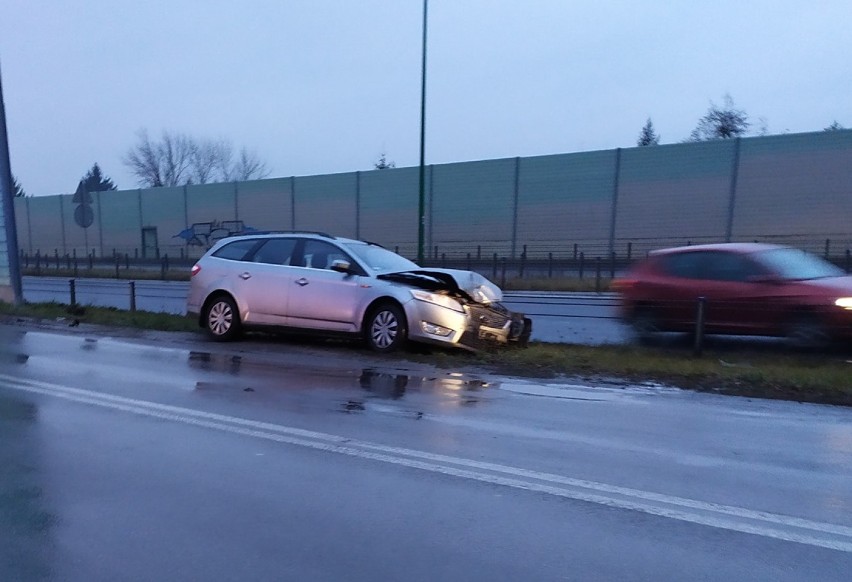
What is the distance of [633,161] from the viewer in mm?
41156

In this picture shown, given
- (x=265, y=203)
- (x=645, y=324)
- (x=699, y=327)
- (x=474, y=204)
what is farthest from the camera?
(x=265, y=203)

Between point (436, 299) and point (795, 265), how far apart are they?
17.8 feet

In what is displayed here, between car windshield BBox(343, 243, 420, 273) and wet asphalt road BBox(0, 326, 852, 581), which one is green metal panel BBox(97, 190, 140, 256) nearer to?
car windshield BBox(343, 243, 420, 273)

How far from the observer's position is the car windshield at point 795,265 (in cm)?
1126

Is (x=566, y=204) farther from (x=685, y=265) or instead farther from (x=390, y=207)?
(x=685, y=265)

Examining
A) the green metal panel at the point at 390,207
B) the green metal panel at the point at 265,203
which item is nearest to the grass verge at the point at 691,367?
the green metal panel at the point at 390,207

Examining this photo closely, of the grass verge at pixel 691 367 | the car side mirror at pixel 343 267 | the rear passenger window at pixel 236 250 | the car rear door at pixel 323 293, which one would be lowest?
the grass verge at pixel 691 367

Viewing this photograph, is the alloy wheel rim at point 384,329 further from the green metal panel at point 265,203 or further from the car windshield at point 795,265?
the green metal panel at point 265,203

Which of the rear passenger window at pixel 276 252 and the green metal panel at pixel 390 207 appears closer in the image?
the rear passenger window at pixel 276 252

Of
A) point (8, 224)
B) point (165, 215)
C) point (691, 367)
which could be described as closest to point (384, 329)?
point (691, 367)

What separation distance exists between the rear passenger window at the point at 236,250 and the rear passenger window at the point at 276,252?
0.26m

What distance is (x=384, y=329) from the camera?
1108 cm

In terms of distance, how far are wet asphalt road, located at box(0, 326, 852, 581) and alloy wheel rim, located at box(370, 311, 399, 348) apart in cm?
201

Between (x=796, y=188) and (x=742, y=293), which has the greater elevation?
(x=796, y=188)
